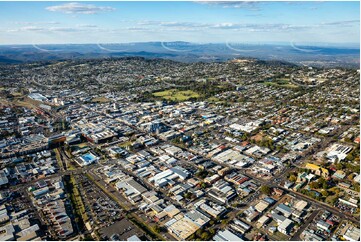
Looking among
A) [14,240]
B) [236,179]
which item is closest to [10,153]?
[14,240]

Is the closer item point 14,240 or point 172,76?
point 14,240

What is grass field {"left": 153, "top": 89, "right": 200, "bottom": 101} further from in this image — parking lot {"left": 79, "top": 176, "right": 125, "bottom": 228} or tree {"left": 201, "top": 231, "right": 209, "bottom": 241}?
tree {"left": 201, "top": 231, "right": 209, "bottom": 241}

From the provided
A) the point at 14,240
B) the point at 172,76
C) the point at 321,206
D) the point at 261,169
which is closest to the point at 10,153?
the point at 14,240

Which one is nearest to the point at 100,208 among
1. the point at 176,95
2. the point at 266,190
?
the point at 266,190

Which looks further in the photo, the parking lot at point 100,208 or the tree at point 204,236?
the parking lot at point 100,208

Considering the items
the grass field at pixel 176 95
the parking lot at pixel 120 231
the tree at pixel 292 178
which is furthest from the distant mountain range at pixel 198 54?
the parking lot at pixel 120 231

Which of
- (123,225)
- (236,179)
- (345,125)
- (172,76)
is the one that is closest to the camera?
(123,225)

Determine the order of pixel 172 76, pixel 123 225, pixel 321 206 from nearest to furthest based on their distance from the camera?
pixel 123 225 → pixel 321 206 → pixel 172 76

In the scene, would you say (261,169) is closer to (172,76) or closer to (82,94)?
(82,94)

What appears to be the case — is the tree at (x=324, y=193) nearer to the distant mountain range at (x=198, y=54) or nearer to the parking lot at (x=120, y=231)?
the parking lot at (x=120, y=231)

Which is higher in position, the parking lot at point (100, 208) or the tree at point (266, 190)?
the tree at point (266, 190)
